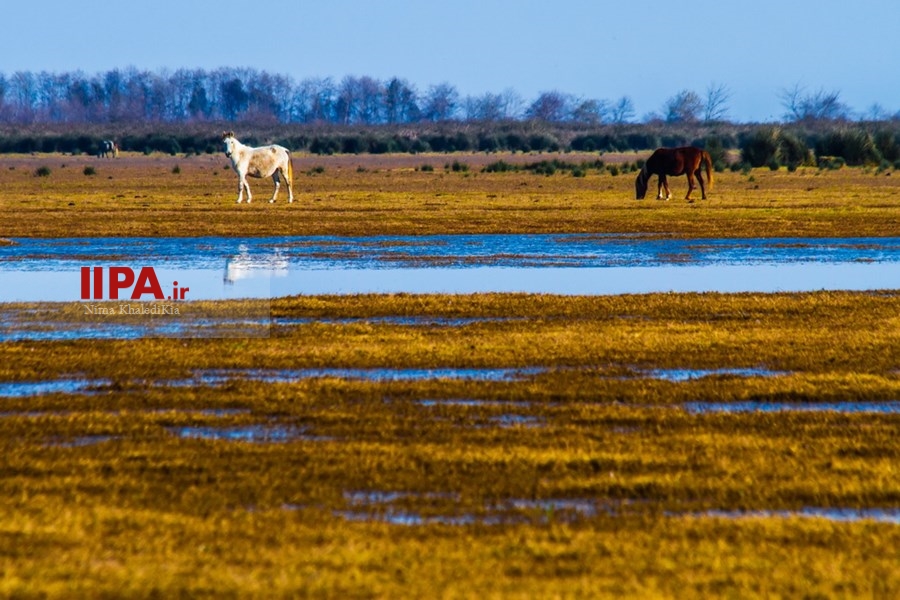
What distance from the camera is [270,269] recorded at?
20719 millimetres

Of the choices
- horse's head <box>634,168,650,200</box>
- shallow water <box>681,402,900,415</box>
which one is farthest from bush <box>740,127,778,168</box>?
shallow water <box>681,402,900,415</box>

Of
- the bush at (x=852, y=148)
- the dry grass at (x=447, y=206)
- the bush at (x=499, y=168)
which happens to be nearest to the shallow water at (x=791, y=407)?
the dry grass at (x=447, y=206)

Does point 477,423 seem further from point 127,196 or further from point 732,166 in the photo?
point 732,166

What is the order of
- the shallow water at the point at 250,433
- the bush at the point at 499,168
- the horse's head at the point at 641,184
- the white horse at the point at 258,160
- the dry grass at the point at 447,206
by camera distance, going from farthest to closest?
the bush at the point at 499,168 < the horse's head at the point at 641,184 < the white horse at the point at 258,160 < the dry grass at the point at 447,206 < the shallow water at the point at 250,433

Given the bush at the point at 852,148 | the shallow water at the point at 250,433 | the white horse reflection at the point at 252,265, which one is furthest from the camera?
the bush at the point at 852,148

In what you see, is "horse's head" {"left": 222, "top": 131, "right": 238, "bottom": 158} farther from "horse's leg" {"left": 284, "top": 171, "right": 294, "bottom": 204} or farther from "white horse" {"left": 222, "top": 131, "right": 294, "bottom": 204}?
"horse's leg" {"left": 284, "top": 171, "right": 294, "bottom": 204}

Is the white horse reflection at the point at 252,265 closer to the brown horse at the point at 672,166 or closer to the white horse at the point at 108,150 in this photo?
the brown horse at the point at 672,166

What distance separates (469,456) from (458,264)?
13141 millimetres

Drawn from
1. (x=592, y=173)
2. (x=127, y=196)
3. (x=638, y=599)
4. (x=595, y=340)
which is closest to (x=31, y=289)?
(x=595, y=340)

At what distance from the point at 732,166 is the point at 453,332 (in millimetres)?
48421

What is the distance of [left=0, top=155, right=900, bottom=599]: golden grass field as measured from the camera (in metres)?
6.30

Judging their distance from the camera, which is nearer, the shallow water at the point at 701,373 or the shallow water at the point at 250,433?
the shallow water at the point at 250,433

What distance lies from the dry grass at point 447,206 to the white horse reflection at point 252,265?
4.39 m

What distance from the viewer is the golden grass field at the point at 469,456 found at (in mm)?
6301
